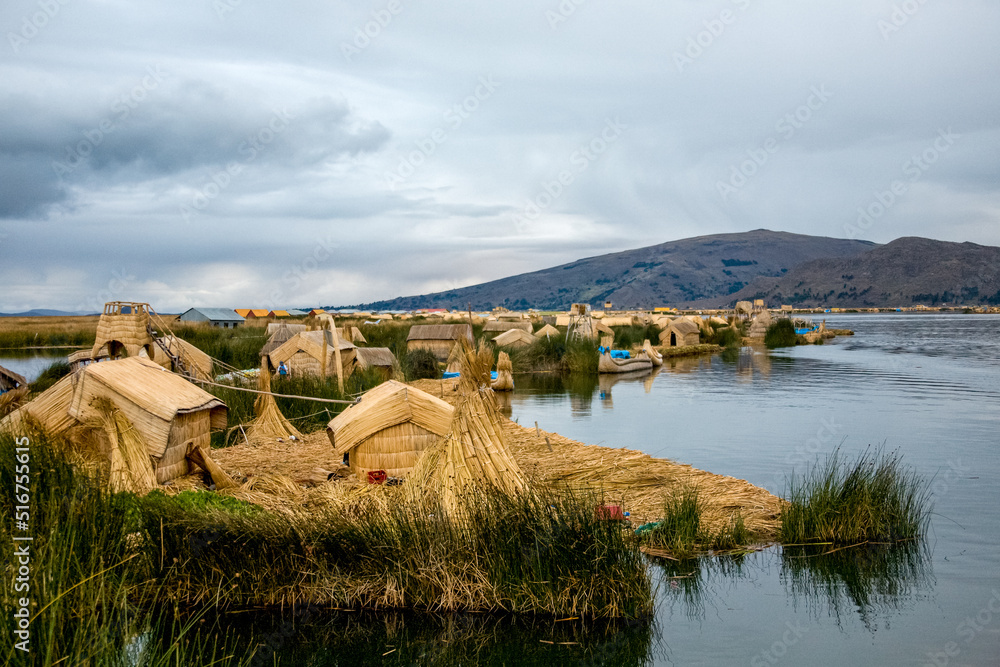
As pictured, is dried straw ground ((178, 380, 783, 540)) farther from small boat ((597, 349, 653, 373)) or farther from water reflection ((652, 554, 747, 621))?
small boat ((597, 349, 653, 373))

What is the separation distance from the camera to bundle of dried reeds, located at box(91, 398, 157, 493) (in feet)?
22.7

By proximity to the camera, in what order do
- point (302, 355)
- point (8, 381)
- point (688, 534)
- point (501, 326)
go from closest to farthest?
point (688, 534), point (8, 381), point (302, 355), point (501, 326)

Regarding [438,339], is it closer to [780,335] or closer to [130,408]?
[130,408]

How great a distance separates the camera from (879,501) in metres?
7.56

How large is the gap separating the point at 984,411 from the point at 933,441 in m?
4.74

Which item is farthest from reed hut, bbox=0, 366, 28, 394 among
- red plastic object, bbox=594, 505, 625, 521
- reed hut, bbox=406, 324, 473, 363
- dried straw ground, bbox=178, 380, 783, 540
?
reed hut, bbox=406, 324, 473, 363

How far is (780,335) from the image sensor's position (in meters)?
48.1

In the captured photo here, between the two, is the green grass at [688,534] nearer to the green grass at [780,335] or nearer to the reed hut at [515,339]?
the reed hut at [515,339]

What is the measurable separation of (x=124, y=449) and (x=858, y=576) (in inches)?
253

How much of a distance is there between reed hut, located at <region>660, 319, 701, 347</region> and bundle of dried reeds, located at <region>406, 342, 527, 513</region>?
3715 cm

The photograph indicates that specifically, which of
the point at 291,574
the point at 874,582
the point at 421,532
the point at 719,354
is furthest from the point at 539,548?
the point at 719,354

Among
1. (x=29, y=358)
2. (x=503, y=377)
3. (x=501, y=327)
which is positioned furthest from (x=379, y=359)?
(x=29, y=358)

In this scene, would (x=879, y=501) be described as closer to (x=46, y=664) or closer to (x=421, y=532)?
(x=421, y=532)

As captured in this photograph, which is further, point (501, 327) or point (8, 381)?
point (501, 327)
